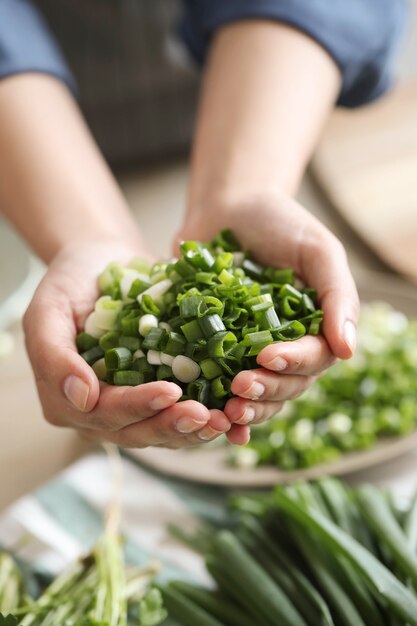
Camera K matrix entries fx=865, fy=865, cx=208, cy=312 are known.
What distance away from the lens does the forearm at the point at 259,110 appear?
4.09 feet

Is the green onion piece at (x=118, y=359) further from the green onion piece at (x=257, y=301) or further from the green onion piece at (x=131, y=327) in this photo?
the green onion piece at (x=257, y=301)

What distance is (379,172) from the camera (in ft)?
6.53

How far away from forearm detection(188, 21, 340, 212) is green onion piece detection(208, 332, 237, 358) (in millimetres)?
335

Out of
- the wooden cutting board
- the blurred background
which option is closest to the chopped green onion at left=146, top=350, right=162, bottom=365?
the blurred background

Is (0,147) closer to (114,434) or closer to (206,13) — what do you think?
(206,13)

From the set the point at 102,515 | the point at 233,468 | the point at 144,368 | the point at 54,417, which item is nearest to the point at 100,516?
the point at 102,515

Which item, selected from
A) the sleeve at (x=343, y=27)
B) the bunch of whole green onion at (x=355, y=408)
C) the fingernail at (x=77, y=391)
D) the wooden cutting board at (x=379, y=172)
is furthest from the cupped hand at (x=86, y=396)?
the wooden cutting board at (x=379, y=172)

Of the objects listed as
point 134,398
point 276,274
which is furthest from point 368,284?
point 134,398

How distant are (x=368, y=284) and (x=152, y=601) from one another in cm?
83

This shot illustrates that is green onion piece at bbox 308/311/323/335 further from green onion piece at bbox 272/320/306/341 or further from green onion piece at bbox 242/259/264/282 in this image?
green onion piece at bbox 242/259/264/282

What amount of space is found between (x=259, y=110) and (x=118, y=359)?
551mm

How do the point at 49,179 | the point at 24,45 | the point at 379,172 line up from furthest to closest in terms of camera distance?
1. the point at 379,172
2. the point at 24,45
3. the point at 49,179

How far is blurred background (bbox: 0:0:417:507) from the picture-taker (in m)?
1.74

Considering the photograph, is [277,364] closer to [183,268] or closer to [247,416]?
[247,416]
